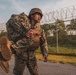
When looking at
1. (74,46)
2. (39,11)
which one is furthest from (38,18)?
(74,46)

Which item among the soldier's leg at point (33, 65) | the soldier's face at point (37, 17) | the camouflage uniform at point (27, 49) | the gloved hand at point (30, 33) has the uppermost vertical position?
the soldier's face at point (37, 17)

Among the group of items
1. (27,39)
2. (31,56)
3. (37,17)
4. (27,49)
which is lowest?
(31,56)

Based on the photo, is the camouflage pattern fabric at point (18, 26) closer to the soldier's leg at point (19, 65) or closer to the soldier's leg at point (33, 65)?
the soldier's leg at point (19, 65)

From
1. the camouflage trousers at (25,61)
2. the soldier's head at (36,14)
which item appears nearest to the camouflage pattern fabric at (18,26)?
the soldier's head at (36,14)

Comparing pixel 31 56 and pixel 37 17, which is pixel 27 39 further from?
pixel 31 56

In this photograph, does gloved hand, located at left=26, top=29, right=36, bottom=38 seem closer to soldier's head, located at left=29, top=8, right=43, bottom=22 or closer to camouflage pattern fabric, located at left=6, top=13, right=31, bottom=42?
camouflage pattern fabric, located at left=6, top=13, right=31, bottom=42

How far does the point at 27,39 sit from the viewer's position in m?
5.92

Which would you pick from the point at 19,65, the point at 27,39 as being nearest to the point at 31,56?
the point at 19,65

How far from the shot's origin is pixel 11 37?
6.25m

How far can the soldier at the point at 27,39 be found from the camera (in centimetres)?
588

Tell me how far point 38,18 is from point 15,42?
603 mm

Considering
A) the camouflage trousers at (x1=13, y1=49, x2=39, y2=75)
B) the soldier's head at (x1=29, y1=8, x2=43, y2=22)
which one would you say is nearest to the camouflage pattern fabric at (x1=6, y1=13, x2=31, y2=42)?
the soldier's head at (x1=29, y1=8, x2=43, y2=22)

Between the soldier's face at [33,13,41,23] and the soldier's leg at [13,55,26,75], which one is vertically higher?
the soldier's face at [33,13,41,23]

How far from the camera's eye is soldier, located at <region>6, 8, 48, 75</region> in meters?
5.88
